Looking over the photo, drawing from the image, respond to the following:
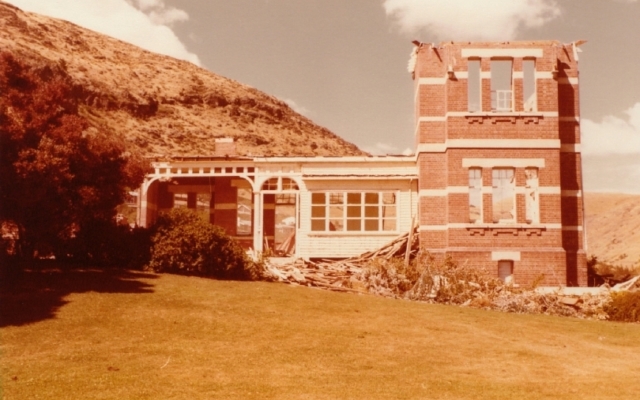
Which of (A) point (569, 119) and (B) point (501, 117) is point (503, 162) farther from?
(A) point (569, 119)

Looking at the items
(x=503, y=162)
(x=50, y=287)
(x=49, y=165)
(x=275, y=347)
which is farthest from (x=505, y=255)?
(x=49, y=165)

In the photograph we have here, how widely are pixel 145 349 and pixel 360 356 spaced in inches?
159

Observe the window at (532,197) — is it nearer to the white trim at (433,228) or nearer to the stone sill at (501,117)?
the stone sill at (501,117)

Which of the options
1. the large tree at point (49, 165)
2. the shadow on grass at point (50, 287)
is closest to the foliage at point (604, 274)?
the shadow on grass at point (50, 287)

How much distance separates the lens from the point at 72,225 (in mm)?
18766

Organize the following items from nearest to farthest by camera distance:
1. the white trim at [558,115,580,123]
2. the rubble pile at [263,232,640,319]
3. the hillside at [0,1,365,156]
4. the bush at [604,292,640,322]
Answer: the bush at [604,292,640,322] → the rubble pile at [263,232,640,319] → the white trim at [558,115,580,123] → the hillside at [0,1,365,156]

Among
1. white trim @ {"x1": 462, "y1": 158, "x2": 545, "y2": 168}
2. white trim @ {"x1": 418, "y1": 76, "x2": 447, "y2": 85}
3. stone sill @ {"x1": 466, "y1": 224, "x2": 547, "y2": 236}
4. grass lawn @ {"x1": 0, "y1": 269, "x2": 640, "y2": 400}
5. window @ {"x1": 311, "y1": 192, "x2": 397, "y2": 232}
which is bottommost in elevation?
grass lawn @ {"x1": 0, "y1": 269, "x2": 640, "y2": 400}

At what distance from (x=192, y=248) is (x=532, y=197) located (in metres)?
13.9

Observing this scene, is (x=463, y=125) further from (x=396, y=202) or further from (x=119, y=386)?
(x=119, y=386)

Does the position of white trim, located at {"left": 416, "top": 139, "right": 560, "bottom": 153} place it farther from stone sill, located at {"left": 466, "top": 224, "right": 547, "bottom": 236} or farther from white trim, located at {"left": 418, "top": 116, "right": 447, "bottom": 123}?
stone sill, located at {"left": 466, "top": 224, "right": 547, "bottom": 236}

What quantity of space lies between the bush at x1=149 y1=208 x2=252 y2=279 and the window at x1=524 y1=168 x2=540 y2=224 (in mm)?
11687

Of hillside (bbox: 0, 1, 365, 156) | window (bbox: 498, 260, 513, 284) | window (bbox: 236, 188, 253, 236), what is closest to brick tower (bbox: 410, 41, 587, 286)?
window (bbox: 498, 260, 513, 284)

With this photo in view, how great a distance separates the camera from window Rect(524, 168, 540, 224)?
24406 mm

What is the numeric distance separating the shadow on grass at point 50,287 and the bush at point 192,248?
1.12 meters
